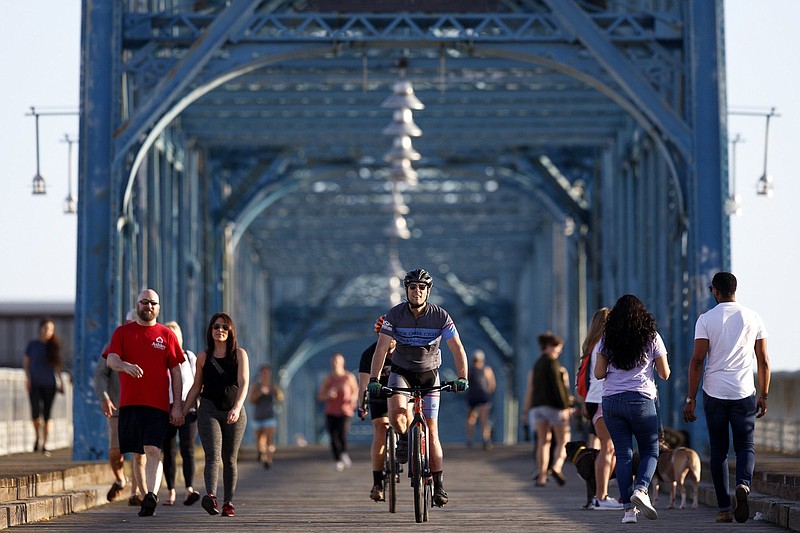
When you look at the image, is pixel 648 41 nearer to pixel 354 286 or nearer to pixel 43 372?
pixel 43 372

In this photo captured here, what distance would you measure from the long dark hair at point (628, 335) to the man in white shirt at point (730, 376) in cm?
36

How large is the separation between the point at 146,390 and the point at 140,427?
26 centimetres

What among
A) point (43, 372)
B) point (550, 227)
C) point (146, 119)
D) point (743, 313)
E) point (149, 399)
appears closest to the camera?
point (743, 313)

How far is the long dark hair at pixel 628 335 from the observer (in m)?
11.8

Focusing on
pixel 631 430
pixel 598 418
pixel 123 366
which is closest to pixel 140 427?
pixel 123 366

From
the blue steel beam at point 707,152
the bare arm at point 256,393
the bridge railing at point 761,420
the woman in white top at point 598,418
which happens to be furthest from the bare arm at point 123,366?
the bare arm at point 256,393

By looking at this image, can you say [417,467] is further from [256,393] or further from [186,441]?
[256,393]

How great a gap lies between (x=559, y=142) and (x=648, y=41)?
13.0m

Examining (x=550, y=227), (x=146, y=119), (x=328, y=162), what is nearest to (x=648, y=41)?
(x=146, y=119)

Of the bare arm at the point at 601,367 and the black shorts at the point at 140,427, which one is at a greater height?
the bare arm at the point at 601,367

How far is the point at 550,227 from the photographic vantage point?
4559 cm

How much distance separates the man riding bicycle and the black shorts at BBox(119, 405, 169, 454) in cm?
178

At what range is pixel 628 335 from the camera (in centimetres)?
1183

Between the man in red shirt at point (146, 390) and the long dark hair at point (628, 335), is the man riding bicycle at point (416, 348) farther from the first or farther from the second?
the man in red shirt at point (146, 390)
